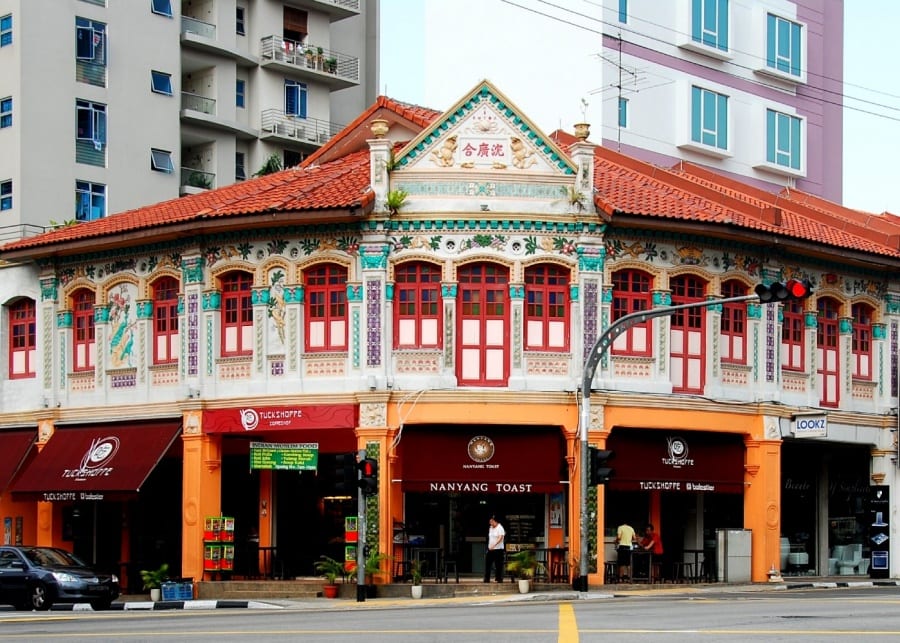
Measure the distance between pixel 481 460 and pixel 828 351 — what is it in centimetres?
1016

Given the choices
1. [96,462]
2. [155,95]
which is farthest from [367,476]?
[155,95]

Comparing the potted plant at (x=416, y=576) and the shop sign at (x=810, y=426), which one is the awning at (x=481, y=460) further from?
the shop sign at (x=810, y=426)

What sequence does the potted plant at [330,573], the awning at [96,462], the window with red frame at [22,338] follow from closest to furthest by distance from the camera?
1. the potted plant at [330,573]
2. the awning at [96,462]
3. the window with red frame at [22,338]

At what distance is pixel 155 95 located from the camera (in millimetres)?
60000

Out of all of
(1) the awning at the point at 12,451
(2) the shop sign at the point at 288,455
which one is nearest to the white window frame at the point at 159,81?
(1) the awning at the point at 12,451

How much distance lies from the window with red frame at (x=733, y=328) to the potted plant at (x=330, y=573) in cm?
1007

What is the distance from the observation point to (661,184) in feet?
137

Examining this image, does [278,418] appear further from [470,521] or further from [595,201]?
[595,201]

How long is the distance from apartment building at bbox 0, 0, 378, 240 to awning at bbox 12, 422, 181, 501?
39.1ft

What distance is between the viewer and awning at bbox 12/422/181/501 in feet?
128

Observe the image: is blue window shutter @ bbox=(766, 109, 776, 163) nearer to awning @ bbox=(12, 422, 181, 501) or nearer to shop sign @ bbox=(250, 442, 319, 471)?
shop sign @ bbox=(250, 442, 319, 471)

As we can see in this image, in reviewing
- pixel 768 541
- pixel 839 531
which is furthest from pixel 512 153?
pixel 839 531

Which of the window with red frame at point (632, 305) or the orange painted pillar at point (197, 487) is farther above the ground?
the window with red frame at point (632, 305)

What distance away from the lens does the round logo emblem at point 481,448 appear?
3706 cm
